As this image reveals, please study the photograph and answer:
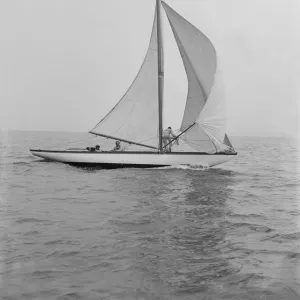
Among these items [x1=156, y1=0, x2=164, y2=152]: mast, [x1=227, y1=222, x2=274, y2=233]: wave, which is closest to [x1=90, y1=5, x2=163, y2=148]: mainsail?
[x1=156, y1=0, x2=164, y2=152]: mast

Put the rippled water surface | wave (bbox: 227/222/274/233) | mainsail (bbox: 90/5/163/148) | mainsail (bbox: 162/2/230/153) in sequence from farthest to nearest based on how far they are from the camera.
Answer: mainsail (bbox: 90/5/163/148) < mainsail (bbox: 162/2/230/153) < wave (bbox: 227/222/274/233) < the rippled water surface

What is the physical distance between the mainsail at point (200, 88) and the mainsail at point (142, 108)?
1.91 metres

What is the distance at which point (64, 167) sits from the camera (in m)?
27.3

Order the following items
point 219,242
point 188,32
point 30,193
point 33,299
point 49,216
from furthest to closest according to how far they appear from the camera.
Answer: point 188,32, point 30,193, point 49,216, point 219,242, point 33,299

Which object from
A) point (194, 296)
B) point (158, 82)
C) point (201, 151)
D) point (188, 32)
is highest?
point (188, 32)

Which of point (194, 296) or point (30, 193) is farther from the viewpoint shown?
point (30, 193)

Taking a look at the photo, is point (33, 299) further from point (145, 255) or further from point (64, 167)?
point (64, 167)

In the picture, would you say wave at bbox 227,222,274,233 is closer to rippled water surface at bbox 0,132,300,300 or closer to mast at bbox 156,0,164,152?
rippled water surface at bbox 0,132,300,300

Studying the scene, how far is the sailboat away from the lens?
2414cm

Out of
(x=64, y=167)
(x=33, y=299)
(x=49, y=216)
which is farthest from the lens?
(x=64, y=167)

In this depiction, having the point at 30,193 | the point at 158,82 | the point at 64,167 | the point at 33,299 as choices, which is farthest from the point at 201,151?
the point at 33,299

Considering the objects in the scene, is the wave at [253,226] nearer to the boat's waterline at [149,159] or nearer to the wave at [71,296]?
the wave at [71,296]

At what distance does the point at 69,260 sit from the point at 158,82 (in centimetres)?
1938

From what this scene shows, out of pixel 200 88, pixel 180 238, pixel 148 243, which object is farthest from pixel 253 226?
pixel 200 88
